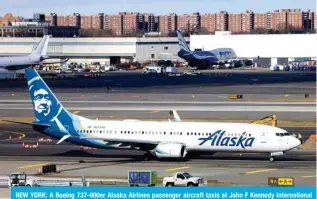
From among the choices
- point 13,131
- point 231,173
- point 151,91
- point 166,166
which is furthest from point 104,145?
point 151,91

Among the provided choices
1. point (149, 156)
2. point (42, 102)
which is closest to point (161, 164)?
point (149, 156)

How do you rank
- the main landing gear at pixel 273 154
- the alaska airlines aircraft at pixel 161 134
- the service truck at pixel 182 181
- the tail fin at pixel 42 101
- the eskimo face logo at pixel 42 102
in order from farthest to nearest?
the eskimo face logo at pixel 42 102
the tail fin at pixel 42 101
the main landing gear at pixel 273 154
the alaska airlines aircraft at pixel 161 134
the service truck at pixel 182 181

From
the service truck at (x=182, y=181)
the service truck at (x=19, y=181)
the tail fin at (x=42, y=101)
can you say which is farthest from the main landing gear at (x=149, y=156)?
the service truck at (x=19, y=181)

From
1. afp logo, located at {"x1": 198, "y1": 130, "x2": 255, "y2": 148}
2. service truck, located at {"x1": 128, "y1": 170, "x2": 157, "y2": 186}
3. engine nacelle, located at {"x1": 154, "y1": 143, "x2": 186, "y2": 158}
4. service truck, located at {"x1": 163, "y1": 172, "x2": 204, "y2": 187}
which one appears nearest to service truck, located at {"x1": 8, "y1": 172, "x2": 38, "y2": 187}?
service truck, located at {"x1": 128, "y1": 170, "x2": 157, "y2": 186}

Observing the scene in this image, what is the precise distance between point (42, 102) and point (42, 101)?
0.34 ft

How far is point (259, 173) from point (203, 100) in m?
75.9

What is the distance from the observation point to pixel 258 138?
7244 centimetres

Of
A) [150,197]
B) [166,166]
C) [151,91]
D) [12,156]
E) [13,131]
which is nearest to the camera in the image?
[150,197]

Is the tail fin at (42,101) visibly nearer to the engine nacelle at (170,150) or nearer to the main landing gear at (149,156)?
the main landing gear at (149,156)

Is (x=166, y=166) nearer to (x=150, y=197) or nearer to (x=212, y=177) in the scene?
(x=212, y=177)

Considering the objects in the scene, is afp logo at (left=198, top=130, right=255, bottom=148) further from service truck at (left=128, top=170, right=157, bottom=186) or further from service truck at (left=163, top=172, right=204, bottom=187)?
service truck at (left=128, top=170, right=157, bottom=186)

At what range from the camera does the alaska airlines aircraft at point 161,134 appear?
72.6m

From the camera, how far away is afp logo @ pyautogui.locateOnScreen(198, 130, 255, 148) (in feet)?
238

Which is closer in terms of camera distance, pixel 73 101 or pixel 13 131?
pixel 13 131
